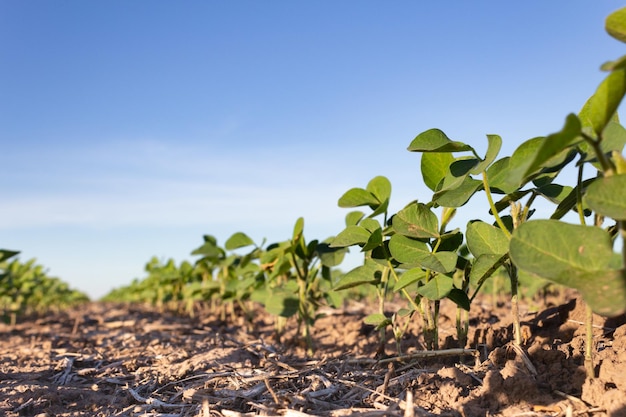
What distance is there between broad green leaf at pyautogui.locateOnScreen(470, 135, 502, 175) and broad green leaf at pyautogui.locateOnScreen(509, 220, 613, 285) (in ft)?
1.19

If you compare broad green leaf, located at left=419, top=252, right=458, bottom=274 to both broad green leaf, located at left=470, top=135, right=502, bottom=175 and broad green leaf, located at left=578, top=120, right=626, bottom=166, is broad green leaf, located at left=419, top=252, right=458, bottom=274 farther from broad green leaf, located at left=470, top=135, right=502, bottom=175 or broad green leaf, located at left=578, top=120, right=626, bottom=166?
broad green leaf, located at left=578, top=120, right=626, bottom=166

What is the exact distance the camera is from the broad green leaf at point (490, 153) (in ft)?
5.72

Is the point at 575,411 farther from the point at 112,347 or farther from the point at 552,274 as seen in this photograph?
the point at 112,347

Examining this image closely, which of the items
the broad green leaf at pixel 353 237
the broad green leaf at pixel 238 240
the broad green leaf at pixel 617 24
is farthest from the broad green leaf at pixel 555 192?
the broad green leaf at pixel 238 240

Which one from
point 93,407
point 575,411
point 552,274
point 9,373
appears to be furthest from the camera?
point 9,373

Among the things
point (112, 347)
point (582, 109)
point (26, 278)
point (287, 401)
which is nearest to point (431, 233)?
point (582, 109)

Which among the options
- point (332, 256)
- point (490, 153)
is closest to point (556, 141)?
point (490, 153)

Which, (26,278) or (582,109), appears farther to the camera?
(26,278)

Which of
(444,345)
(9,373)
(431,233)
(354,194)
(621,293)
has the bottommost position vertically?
(9,373)

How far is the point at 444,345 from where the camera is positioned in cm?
257

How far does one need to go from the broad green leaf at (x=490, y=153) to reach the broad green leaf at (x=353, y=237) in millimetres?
624

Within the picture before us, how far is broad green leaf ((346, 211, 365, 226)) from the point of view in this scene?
2.75 meters

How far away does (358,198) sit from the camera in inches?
102

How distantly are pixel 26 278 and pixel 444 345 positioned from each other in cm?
976
